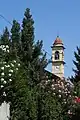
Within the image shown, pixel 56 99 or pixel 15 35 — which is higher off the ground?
pixel 15 35

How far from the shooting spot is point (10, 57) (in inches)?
679

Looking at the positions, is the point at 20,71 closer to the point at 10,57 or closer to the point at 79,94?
the point at 10,57

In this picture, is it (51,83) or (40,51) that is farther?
(40,51)

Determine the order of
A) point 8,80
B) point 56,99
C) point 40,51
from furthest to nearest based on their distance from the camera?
point 40,51, point 56,99, point 8,80

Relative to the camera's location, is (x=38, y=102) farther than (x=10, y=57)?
Yes

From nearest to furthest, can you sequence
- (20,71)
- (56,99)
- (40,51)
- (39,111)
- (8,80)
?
(8,80)
(20,71)
(39,111)
(56,99)
(40,51)

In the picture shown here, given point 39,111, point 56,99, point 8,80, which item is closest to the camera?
point 8,80

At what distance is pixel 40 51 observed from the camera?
87.1 feet

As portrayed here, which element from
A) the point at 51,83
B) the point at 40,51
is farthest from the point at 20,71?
the point at 40,51

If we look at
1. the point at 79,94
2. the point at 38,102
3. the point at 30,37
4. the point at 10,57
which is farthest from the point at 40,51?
the point at 10,57

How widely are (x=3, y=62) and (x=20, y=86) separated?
4.01 ft

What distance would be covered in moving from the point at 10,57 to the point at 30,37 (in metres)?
9.64

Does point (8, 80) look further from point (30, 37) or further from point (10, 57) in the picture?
point (30, 37)

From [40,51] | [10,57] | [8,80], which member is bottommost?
[8,80]
